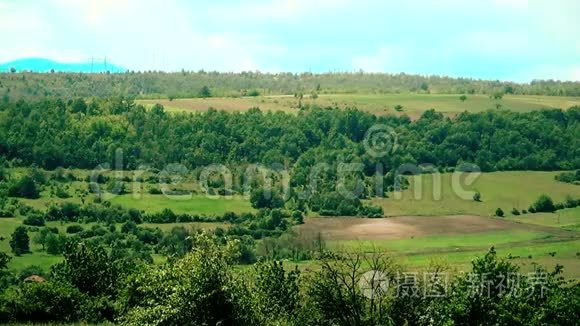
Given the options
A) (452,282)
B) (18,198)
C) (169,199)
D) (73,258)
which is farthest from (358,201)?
(452,282)

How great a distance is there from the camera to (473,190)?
7205 inches

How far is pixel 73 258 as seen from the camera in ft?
265

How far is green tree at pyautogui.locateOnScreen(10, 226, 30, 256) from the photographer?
13696cm

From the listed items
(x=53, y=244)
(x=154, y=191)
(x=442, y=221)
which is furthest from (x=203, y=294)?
(x=154, y=191)

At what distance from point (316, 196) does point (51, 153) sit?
189 feet

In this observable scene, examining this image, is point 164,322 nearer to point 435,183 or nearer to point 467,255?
point 467,255

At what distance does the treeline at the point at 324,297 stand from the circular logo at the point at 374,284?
7 centimetres

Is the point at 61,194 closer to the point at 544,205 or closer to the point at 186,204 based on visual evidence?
the point at 186,204

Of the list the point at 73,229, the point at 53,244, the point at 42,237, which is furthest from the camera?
the point at 73,229

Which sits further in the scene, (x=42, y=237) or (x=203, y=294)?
(x=42, y=237)

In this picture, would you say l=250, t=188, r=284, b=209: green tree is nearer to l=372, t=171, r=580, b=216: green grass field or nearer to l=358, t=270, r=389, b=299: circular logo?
l=372, t=171, r=580, b=216: green grass field

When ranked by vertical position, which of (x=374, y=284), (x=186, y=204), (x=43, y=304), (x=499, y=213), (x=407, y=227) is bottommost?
(x=407, y=227)

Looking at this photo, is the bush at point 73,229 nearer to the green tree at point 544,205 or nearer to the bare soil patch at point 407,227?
the bare soil patch at point 407,227

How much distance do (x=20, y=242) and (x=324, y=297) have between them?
8902 cm
